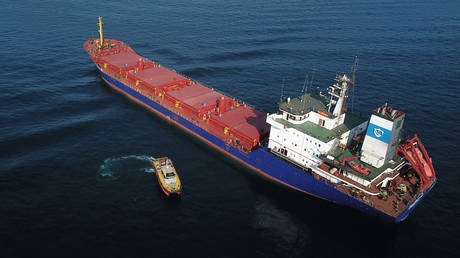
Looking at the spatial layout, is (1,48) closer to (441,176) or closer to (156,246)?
(156,246)

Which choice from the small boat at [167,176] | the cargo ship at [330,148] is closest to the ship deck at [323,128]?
the cargo ship at [330,148]

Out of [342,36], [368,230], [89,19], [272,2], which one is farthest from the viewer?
[272,2]

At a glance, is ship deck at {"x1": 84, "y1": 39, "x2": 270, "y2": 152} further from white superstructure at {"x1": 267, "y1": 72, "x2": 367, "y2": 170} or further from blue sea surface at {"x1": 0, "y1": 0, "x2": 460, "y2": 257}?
white superstructure at {"x1": 267, "y1": 72, "x2": 367, "y2": 170}

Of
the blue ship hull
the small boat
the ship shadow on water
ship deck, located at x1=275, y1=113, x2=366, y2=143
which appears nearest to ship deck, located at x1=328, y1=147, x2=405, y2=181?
ship deck, located at x1=275, y1=113, x2=366, y2=143

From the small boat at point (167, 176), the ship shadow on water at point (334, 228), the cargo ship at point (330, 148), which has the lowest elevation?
the ship shadow on water at point (334, 228)

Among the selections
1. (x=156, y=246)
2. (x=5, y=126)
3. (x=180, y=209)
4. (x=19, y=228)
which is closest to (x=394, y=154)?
(x=180, y=209)

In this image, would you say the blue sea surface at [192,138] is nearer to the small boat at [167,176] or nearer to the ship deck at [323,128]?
the small boat at [167,176]

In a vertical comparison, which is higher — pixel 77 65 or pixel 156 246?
pixel 77 65
